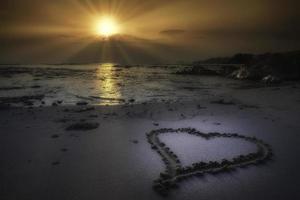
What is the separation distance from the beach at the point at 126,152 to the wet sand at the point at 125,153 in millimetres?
16

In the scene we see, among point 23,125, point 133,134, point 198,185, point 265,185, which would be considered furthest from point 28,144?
point 265,185

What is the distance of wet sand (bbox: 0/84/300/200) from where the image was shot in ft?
15.0

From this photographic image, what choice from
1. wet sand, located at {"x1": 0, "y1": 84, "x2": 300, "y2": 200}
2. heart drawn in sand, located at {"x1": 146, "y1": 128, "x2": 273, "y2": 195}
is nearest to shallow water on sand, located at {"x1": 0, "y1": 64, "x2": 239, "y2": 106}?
wet sand, located at {"x1": 0, "y1": 84, "x2": 300, "y2": 200}

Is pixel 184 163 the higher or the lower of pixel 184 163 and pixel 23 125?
the lower

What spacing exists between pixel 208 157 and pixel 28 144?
4211 mm

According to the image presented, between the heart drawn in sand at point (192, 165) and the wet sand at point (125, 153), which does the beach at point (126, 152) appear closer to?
the wet sand at point (125, 153)

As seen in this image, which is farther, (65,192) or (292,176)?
(292,176)

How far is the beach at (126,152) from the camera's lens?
458cm

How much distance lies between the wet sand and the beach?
0.02m

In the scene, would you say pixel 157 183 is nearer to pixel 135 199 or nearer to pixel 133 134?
pixel 135 199

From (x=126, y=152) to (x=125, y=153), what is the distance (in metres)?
0.07

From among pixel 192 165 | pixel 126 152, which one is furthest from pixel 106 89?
pixel 192 165

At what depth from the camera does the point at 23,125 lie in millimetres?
8539

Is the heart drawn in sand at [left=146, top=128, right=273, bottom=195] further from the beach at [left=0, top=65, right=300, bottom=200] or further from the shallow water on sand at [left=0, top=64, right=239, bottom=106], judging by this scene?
the shallow water on sand at [left=0, top=64, right=239, bottom=106]
